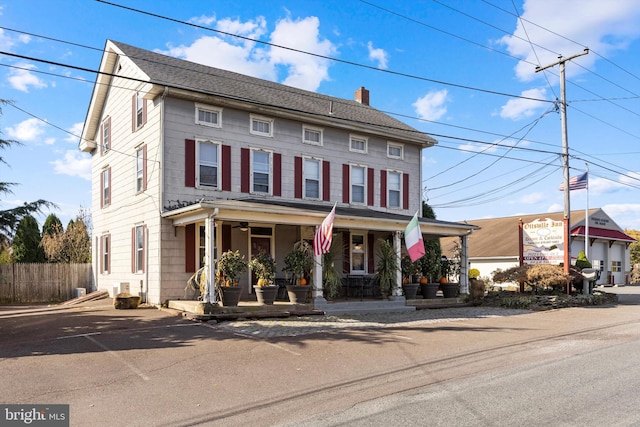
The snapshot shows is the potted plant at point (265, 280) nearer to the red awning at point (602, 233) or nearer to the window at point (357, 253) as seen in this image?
the window at point (357, 253)

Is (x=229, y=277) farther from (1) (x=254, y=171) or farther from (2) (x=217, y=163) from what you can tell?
(1) (x=254, y=171)

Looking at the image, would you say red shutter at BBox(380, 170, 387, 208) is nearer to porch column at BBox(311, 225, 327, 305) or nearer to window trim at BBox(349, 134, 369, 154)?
window trim at BBox(349, 134, 369, 154)

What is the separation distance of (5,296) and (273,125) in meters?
13.4

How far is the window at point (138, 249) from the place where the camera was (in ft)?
56.4

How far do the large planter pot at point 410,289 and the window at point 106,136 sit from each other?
13204 mm

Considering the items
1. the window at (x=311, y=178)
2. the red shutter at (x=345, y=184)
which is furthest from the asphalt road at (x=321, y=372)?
the red shutter at (x=345, y=184)

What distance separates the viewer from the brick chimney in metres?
26.0

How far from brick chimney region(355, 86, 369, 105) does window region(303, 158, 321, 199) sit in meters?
7.80

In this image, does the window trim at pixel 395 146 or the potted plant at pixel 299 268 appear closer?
the potted plant at pixel 299 268

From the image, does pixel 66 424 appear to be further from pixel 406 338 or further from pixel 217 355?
pixel 406 338

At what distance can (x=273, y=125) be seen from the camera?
60.3 ft

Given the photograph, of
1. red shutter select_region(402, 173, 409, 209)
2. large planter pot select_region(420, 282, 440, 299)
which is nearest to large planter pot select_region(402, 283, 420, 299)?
large planter pot select_region(420, 282, 440, 299)

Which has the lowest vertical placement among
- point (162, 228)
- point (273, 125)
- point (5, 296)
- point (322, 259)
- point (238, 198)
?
point (5, 296)

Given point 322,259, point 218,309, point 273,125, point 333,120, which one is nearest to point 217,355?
point 218,309
